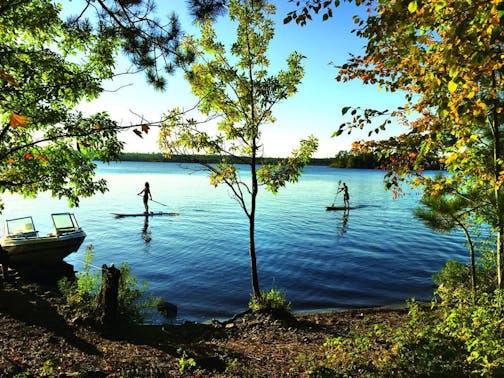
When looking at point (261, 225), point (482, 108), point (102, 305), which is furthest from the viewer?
point (261, 225)

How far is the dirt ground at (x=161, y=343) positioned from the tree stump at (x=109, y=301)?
374 mm

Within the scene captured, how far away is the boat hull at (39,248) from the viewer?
50.2 ft

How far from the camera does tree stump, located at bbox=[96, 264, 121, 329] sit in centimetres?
881

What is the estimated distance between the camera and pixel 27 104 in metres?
7.68

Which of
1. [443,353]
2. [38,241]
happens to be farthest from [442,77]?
[38,241]

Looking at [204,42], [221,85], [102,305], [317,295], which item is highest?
[204,42]

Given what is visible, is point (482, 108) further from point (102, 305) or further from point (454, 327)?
point (102, 305)

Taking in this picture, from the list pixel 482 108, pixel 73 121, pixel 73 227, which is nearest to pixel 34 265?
pixel 73 227

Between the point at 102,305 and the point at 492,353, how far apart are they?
8453mm

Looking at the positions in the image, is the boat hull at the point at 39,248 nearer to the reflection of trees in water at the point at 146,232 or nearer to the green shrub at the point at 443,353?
the reflection of trees in water at the point at 146,232

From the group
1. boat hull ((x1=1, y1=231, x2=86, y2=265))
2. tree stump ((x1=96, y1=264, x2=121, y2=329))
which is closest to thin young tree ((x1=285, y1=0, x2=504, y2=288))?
tree stump ((x1=96, y1=264, x2=121, y2=329))

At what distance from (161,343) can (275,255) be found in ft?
41.9

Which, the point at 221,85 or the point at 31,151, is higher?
the point at 221,85

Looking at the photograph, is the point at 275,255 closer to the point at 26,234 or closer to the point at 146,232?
the point at 146,232
